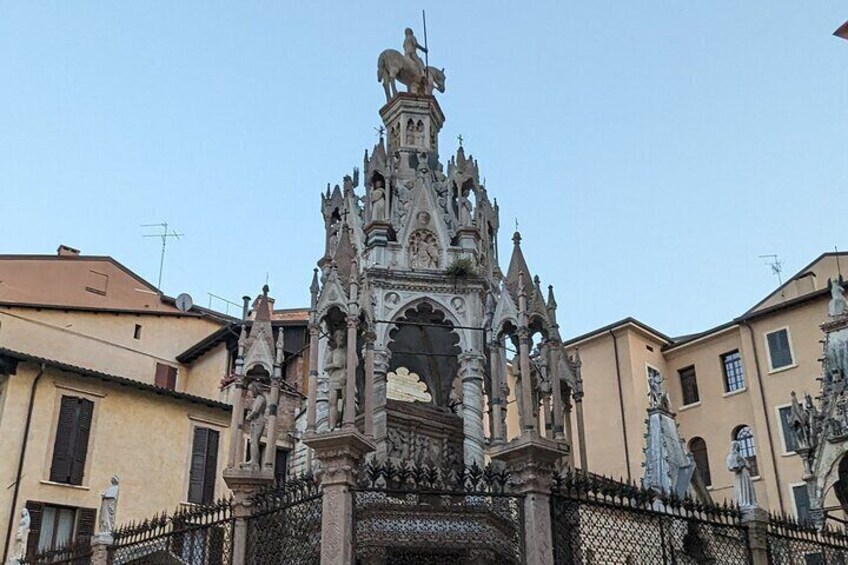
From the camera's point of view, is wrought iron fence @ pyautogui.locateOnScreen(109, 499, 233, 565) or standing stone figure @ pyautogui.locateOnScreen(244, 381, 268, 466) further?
standing stone figure @ pyautogui.locateOnScreen(244, 381, 268, 466)

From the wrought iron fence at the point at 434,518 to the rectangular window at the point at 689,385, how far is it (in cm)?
3232

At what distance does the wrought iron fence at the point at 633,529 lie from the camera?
38.8ft

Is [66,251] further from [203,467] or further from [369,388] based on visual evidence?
[369,388]

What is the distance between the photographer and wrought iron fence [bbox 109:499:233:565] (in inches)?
533

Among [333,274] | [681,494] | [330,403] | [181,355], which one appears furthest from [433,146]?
[181,355]

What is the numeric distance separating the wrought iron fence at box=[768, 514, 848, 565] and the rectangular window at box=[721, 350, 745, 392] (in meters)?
26.3

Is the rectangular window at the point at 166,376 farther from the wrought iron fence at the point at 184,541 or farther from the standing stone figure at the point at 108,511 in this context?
the wrought iron fence at the point at 184,541

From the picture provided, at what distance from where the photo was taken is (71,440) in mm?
29516

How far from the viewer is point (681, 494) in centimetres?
1758

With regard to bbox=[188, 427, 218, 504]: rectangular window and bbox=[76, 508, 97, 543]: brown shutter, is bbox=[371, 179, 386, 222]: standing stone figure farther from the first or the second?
bbox=[188, 427, 218, 504]: rectangular window

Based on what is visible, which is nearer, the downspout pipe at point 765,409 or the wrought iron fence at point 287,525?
the wrought iron fence at point 287,525

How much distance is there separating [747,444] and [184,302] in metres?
26.3

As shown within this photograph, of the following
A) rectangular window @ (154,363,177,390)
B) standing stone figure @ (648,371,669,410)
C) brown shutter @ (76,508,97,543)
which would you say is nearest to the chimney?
rectangular window @ (154,363,177,390)

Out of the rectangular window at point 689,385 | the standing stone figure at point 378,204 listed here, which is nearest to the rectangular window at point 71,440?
the standing stone figure at point 378,204
